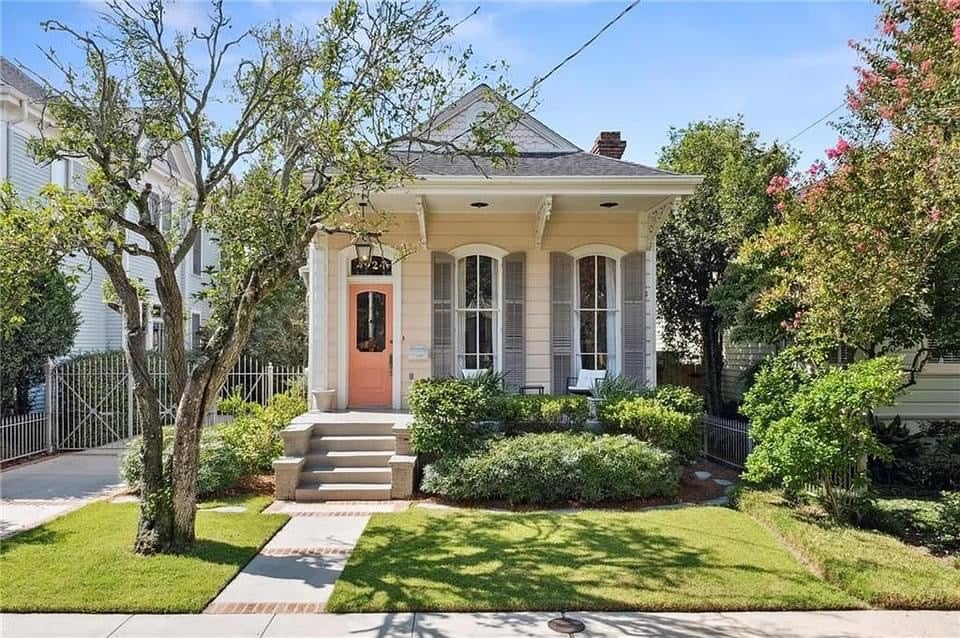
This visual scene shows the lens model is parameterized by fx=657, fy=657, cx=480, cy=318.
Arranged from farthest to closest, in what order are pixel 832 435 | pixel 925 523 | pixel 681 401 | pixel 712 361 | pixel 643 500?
pixel 712 361 < pixel 681 401 < pixel 643 500 < pixel 925 523 < pixel 832 435

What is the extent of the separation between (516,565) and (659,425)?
12.8 ft

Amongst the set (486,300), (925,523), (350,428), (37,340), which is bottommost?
(925,523)

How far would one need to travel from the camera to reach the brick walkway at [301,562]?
4.88 m

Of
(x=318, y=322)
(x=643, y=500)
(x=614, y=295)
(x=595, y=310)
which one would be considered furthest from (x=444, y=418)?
(x=614, y=295)

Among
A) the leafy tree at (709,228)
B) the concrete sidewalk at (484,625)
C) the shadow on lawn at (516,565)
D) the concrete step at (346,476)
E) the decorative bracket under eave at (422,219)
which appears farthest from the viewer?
the leafy tree at (709,228)

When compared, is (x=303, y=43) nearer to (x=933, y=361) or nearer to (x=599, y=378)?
(x=599, y=378)

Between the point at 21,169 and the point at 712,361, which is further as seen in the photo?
the point at 712,361

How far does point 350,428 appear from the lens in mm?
9359

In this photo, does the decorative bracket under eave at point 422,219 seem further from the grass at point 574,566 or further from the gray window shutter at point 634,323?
the grass at point 574,566

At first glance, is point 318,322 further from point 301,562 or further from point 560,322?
point 301,562

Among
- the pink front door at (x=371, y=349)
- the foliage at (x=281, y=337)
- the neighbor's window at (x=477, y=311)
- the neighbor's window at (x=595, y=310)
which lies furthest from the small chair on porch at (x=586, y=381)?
the foliage at (x=281, y=337)

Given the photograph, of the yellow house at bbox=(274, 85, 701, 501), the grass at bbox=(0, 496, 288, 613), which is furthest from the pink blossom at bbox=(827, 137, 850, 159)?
the grass at bbox=(0, 496, 288, 613)

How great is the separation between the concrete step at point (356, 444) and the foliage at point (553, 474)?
106cm

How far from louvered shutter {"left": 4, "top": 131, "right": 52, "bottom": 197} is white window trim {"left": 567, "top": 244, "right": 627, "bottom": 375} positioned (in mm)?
10186
